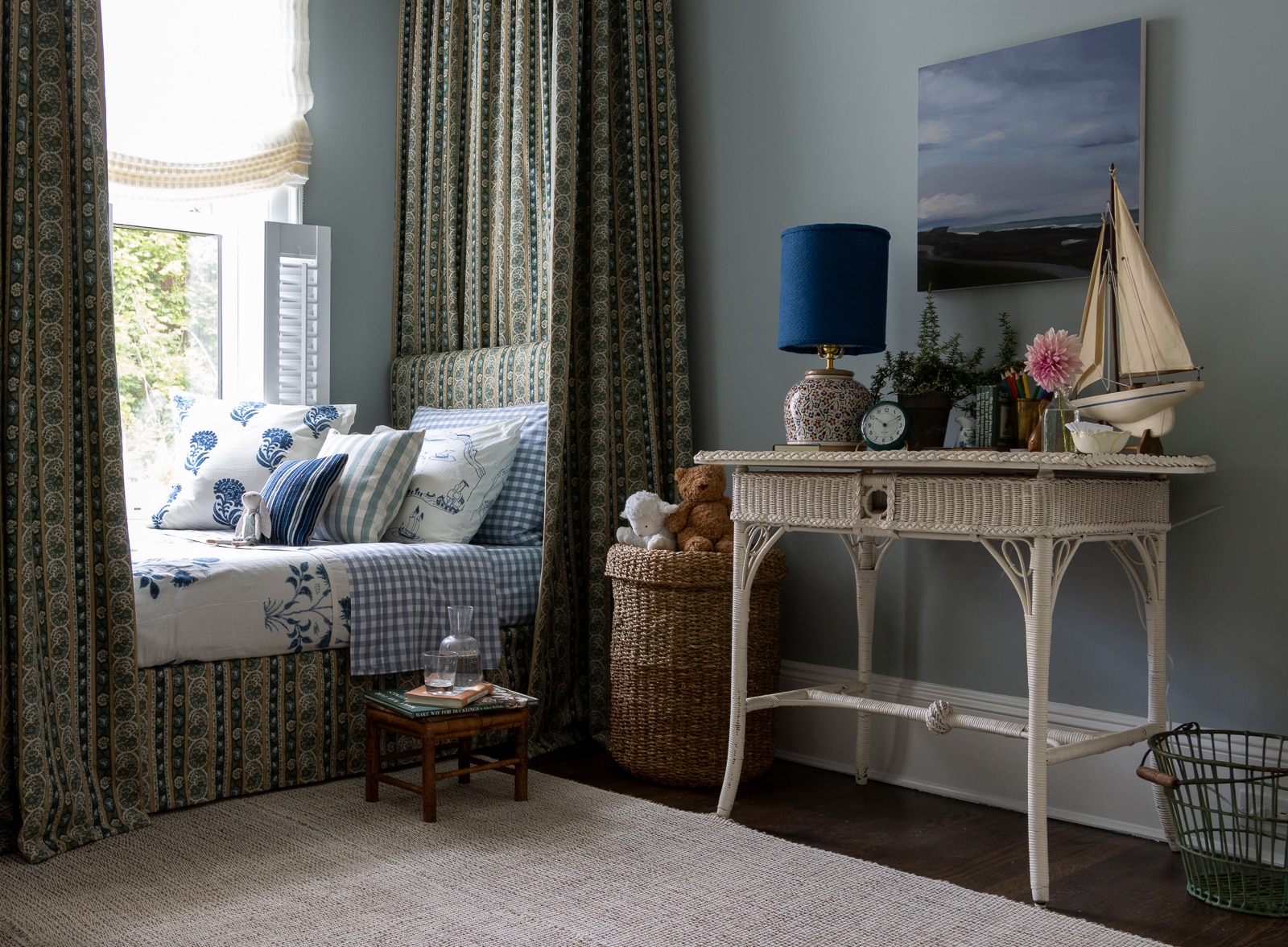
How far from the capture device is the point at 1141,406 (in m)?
2.18

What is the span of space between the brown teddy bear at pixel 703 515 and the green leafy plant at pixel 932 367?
0.46m

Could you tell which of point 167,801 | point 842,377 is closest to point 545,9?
point 842,377

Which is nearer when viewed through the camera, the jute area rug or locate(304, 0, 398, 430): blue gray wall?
the jute area rug

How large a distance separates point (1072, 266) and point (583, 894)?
1.68m

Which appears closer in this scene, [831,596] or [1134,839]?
[1134,839]

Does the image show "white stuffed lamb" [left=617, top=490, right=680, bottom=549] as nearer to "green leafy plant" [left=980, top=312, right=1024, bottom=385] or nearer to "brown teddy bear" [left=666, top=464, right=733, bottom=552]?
"brown teddy bear" [left=666, top=464, right=733, bottom=552]

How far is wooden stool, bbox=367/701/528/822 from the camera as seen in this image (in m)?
2.46

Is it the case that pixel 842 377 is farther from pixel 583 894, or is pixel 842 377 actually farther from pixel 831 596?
pixel 583 894

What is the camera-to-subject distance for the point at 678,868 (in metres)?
2.20

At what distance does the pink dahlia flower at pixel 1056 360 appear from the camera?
2.19 metres

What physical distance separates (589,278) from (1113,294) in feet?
4.81

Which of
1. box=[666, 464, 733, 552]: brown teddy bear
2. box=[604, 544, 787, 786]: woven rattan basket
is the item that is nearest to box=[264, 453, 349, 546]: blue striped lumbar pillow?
box=[604, 544, 787, 786]: woven rattan basket

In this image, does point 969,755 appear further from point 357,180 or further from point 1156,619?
point 357,180

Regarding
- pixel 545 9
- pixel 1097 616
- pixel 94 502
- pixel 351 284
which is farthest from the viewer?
pixel 351 284
